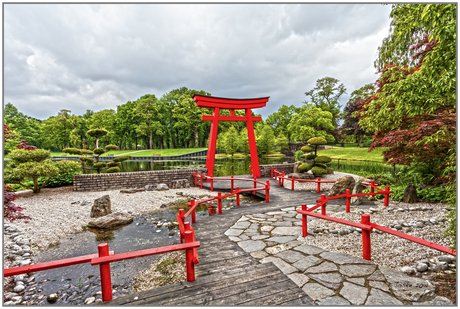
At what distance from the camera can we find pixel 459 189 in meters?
2.07

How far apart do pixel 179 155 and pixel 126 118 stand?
42.7ft

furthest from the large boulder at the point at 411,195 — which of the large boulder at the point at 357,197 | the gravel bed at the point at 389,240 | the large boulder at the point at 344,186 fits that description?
the large boulder at the point at 344,186

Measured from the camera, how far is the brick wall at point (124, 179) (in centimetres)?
993

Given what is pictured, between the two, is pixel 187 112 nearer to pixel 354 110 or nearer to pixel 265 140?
pixel 265 140

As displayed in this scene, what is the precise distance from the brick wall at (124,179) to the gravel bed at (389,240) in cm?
796

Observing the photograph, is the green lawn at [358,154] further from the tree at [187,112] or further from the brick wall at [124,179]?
the tree at [187,112]

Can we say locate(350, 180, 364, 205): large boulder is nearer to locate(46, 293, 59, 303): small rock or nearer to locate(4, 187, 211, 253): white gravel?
locate(4, 187, 211, 253): white gravel

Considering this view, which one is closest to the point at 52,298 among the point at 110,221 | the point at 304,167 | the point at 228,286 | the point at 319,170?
the point at 228,286

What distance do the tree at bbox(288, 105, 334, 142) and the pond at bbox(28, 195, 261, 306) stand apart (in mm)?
23985

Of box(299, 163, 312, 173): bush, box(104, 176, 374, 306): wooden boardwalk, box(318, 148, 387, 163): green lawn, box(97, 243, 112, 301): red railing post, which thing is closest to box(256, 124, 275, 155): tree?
box(318, 148, 387, 163): green lawn

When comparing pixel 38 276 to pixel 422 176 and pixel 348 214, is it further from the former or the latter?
pixel 422 176

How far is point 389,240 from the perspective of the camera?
11.5ft

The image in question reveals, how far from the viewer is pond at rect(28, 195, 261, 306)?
3.03 meters

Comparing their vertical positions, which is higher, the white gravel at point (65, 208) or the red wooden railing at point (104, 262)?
the red wooden railing at point (104, 262)
